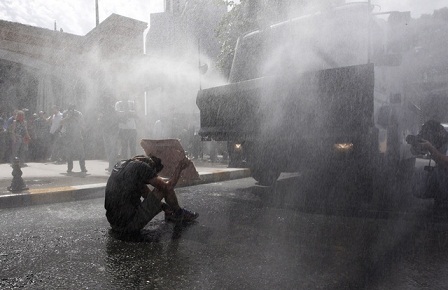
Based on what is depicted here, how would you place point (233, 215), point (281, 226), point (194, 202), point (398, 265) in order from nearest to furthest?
point (398, 265), point (281, 226), point (233, 215), point (194, 202)

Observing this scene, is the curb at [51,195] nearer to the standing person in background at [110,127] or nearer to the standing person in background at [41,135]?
the standing person in background at [110,127]

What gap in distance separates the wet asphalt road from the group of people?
10.9ft

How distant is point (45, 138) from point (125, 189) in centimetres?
979

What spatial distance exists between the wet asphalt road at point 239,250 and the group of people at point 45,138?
3314 mm

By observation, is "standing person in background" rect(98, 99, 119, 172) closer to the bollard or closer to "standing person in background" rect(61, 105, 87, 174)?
"standing person in background" rect(61, 105, 87, 174)

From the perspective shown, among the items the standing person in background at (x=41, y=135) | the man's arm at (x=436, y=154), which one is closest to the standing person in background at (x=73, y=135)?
the standing person in background at (x=41, y=135)

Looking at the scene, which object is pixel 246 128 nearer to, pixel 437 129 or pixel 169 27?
pixel 437 129

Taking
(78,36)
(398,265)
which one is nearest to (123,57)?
(78,36)

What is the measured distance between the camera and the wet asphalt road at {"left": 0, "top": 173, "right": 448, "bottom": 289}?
7.85ft

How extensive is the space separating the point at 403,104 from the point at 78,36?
1402 cm

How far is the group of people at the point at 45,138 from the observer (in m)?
7.97

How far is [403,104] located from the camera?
6.39m

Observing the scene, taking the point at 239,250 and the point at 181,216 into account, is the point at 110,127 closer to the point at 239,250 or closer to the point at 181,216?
the point at 181,216

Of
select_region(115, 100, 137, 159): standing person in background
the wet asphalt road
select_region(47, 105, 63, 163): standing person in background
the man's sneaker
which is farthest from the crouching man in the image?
select_region(47, 105, 63, 163): standing person in background
